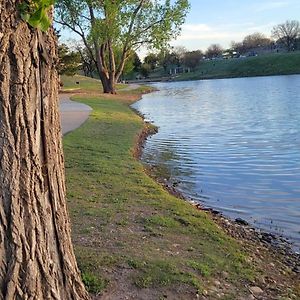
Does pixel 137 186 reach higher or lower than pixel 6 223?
lower

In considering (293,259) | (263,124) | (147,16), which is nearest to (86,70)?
(147,16)

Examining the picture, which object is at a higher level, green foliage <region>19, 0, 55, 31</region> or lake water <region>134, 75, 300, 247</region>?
green foliage <region>19, 0, 55, 31</region>

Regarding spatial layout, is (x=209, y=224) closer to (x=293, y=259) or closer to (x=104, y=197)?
(x=293, y=259)

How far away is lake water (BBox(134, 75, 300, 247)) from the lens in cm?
846

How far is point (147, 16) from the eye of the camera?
37656 millimetres

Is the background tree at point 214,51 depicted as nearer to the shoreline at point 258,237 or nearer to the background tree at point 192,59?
the background tree at point 192,59

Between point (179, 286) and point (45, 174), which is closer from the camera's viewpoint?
point (45, 174)

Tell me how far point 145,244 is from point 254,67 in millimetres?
91294

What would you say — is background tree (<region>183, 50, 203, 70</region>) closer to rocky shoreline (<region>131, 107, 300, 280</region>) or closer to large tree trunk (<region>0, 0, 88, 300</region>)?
rocky shoreline (<region>131, 107, 300, 280</region>)

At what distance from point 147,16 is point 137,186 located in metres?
31.1

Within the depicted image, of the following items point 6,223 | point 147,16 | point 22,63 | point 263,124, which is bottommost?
point 263,124

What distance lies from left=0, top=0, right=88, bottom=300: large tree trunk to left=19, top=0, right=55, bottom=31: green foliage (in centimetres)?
5

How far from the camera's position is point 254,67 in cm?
9288

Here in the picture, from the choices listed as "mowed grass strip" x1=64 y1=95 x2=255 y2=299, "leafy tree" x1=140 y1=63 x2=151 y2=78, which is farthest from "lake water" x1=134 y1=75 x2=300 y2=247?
"leafy tree" x1=140 y1=63 x2=151 y2=78
